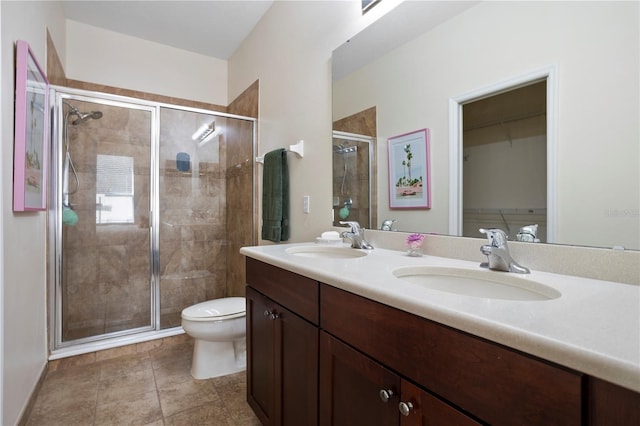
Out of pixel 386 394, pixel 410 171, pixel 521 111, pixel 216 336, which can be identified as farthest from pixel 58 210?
pixel 521 111

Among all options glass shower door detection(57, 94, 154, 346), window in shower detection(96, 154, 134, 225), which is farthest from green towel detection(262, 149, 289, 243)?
window in shower detection(96, 154, 134, 225)

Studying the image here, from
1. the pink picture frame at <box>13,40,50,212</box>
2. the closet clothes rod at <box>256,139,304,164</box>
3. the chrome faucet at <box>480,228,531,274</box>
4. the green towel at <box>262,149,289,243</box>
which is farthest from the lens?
the green towel at <box>262,149,289,243</box>

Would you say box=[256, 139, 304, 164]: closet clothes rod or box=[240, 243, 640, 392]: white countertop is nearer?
box=[240, 243, 640, 392]: white countertop

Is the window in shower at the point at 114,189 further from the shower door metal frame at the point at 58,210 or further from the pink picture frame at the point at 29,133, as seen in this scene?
the pink picture frame at the point at 29,133

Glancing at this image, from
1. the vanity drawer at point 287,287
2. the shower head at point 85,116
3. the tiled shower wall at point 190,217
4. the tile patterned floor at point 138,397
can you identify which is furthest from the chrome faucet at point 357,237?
the shower head at point 85,116

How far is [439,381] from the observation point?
602 mm

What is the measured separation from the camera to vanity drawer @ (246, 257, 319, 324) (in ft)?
3.25

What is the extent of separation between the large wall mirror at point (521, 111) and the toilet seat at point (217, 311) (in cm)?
113

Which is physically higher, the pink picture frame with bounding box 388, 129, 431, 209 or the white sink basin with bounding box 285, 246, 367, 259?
the pink picture frame with bounding box 388, 129, 431, 209

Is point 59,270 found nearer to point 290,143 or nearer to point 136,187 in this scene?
point 136,187

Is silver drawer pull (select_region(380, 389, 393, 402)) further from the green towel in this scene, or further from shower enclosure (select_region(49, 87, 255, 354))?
shower enclosure (select_region(49, 87, 255, 354))

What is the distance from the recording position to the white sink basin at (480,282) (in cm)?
80

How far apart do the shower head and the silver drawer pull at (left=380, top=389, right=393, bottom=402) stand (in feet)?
9.20

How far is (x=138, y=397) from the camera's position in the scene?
5.72 ft
